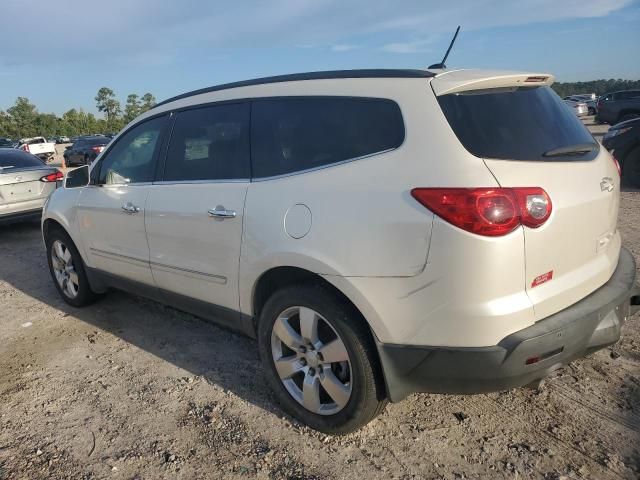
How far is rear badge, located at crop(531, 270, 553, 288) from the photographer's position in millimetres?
2201

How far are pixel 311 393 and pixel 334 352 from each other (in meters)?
0.32

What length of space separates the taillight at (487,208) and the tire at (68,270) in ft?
11.7

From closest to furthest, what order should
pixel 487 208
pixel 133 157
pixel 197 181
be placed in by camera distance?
1. pixel 487 208
2. pixel 197 181
3. pixel 133 157

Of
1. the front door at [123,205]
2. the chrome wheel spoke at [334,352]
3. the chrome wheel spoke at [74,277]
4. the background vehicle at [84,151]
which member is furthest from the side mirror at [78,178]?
the background vehicle at [84,151]

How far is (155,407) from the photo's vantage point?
3096 mm

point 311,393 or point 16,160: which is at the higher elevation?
point 16,160

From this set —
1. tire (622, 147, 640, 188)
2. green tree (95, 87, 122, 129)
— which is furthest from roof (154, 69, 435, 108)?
green tree (95, 87, 122, 129)

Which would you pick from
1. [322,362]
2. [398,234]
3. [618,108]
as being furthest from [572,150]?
[618,108]

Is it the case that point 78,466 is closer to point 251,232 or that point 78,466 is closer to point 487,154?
point 251,232

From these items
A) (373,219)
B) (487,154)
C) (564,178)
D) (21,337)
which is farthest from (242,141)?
(21,337)

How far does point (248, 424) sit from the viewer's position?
2871mm

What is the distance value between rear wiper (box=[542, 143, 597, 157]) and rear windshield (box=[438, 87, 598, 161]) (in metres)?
0.01

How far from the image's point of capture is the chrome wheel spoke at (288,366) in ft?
9.22

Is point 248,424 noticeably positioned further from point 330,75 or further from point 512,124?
point 512,124
